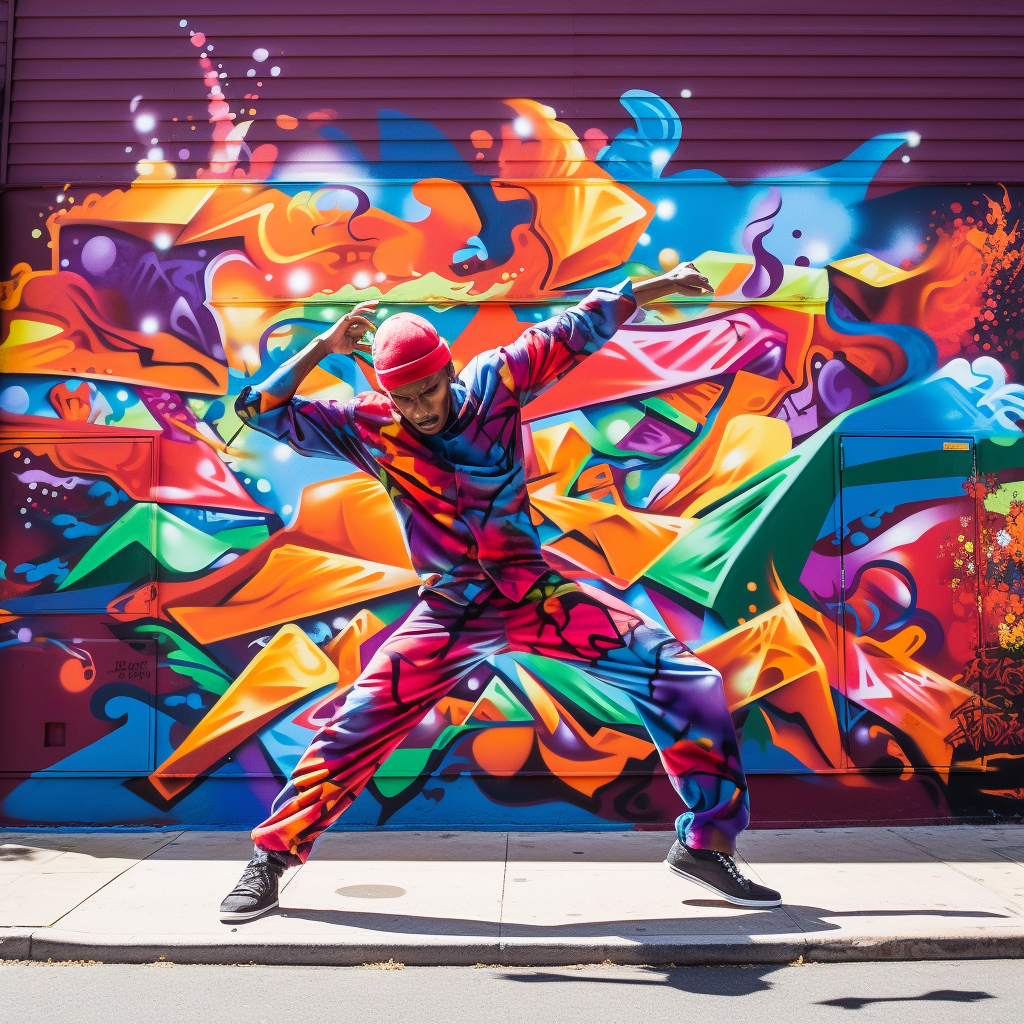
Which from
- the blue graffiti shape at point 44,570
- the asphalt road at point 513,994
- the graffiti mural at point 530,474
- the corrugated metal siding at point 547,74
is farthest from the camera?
the corrugated metal siding at point 547,74

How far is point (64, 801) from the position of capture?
5.61m

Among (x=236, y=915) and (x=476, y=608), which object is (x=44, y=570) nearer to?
Answer: (x=236, y=915)

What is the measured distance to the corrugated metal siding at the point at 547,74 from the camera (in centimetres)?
584

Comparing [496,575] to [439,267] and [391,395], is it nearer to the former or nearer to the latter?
[391,395]

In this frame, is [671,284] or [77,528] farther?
[77,528]

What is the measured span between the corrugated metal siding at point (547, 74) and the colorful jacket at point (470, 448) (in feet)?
7.41

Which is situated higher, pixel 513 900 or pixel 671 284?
pixel 671 284

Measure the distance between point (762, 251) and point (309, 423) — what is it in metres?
3.16

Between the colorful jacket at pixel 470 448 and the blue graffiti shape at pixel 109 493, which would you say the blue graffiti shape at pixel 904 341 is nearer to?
the colorful jacket at pixel 470 448

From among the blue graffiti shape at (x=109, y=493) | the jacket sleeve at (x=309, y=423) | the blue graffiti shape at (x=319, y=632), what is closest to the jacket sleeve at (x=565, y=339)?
the jacket sleeve at (x=309, y=423)

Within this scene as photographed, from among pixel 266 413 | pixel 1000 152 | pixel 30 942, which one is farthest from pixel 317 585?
pixel 1000 152

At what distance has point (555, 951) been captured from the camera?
3.71 m

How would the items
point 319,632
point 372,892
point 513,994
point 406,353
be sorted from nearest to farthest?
point 513,994, point 406,353, point 372,892, point 319,632

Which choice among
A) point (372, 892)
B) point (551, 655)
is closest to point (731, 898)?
point (551, 655)
